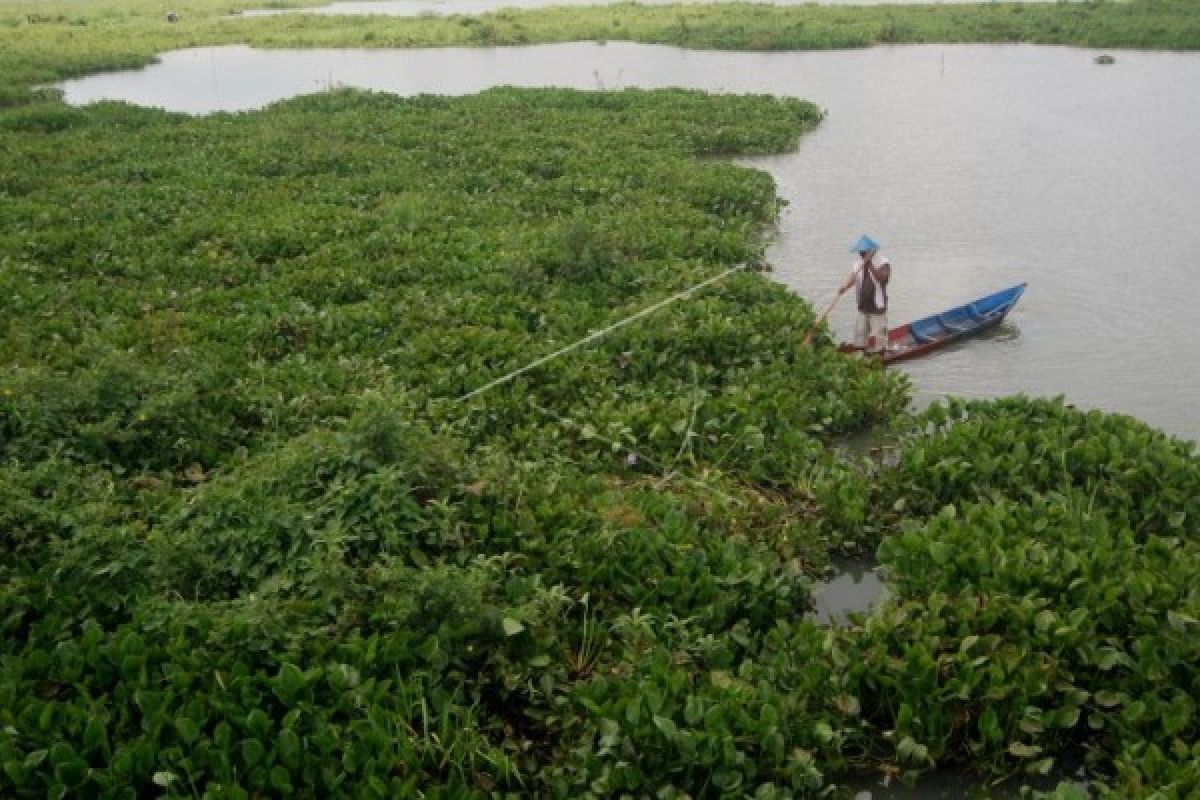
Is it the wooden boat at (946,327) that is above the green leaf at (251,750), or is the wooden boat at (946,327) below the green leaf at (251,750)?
above

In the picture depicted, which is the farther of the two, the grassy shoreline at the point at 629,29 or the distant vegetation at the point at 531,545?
the grassy shoreline at the point at 629,29

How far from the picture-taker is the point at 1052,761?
16.1 ft

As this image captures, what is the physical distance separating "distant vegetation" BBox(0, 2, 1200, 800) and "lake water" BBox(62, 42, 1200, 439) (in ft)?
7.14

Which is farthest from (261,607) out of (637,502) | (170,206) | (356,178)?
(356,178)

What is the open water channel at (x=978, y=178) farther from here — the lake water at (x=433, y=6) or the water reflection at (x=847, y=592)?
the lake water at (x=433, y=6)

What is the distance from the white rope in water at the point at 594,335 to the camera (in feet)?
26.9

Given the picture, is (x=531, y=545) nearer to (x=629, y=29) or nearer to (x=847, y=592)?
(x=847, y=592)

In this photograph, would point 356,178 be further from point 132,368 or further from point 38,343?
point 132,368

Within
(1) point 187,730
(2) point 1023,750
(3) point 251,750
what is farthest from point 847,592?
(1) point 187,730

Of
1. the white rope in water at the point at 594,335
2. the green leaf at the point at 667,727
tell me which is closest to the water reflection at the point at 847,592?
the green leaf at the point at 667,727

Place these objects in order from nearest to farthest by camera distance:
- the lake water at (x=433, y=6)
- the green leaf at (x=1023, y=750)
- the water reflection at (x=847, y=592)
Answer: the green leaf at (x=1023, y=750)
the water reflection at (x=847, y=592)
the lake water at (x=433, y=6)

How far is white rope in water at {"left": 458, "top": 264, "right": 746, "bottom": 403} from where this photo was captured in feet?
26.9

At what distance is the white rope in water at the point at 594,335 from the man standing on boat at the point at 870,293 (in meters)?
1.23

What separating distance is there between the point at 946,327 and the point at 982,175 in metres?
6.87
